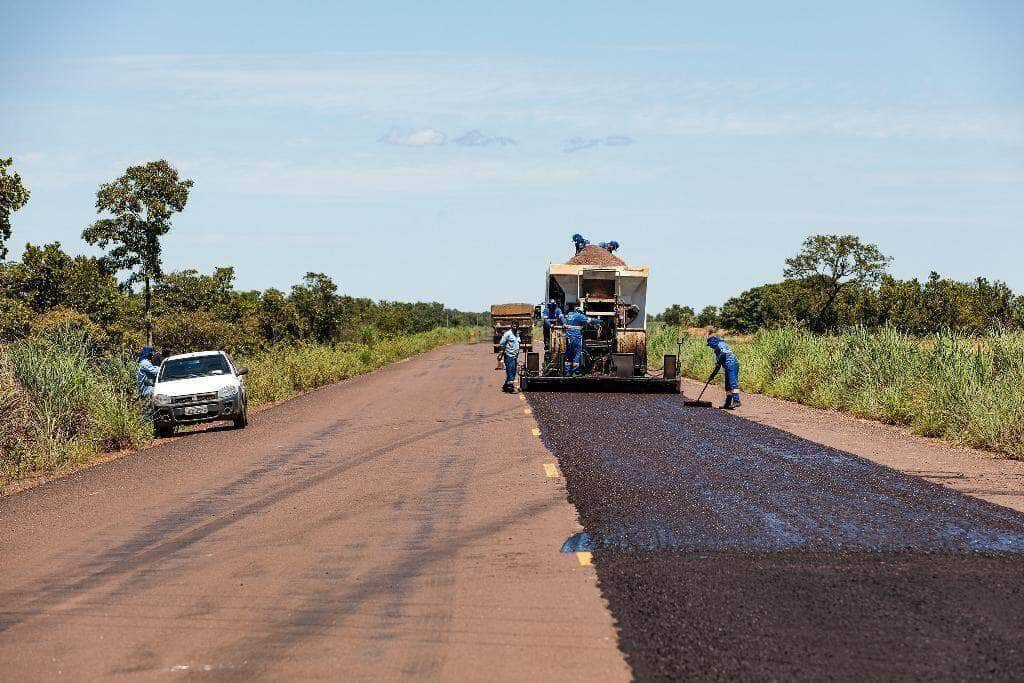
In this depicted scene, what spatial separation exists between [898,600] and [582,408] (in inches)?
633

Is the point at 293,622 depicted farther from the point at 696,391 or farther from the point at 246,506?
the point at 696,391

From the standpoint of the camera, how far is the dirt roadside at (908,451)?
12.0 metres

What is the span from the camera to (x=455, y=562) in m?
8.04

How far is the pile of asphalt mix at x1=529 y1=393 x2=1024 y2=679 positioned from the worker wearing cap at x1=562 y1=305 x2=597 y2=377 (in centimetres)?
1427

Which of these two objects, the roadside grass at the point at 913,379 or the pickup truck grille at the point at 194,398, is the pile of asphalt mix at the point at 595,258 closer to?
the roadside grass at the point at 913,379

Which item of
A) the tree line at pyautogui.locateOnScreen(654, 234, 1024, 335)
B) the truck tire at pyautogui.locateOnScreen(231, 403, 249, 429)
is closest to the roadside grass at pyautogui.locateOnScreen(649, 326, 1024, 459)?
the truck tire at pyautogui.locateOnScreen(231, 403, 249, 429)

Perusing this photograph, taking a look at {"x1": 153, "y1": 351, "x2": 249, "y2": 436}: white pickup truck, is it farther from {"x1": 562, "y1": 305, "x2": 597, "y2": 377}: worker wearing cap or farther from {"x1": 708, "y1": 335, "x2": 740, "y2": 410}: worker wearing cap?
{"x1": 562, "y1": 305, "x2": 597, "y2": 377}: worker wearing cap

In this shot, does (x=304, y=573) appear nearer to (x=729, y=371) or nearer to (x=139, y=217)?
(x=729, y=371)

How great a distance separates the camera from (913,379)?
21.4 metres

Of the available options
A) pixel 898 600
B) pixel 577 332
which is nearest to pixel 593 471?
pixel 898 600

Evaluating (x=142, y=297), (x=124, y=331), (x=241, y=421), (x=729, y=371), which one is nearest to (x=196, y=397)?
(x=241, y=421)

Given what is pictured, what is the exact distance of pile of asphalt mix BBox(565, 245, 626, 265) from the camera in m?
30.9

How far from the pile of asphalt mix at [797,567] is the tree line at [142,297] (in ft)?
59.2

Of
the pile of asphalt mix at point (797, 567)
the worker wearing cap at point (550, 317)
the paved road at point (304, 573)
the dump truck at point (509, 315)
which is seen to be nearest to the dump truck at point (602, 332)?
the worker wearing cap at point (550, 317)
